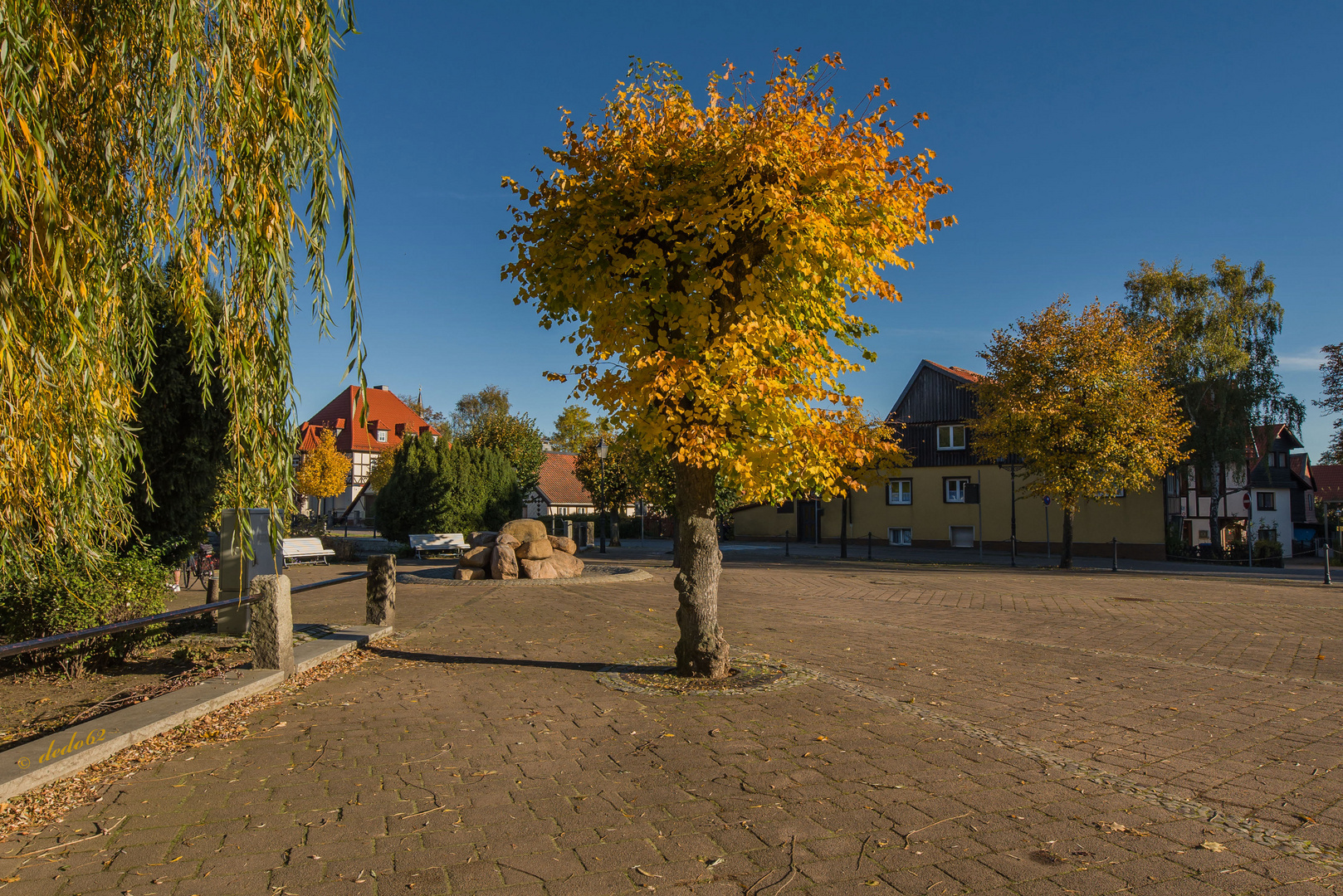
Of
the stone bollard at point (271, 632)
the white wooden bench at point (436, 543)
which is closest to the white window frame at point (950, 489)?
the white wooden bench at point (436, 543)

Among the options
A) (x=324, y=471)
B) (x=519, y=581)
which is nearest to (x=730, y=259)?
(x=519, y=581)

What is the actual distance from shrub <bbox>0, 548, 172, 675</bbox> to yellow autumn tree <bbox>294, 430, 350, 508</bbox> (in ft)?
113

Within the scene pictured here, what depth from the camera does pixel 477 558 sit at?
680 inches

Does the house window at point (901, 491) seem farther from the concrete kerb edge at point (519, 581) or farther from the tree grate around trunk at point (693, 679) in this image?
the tree grate around trunk at point (693, 679)

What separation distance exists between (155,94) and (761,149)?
417 centimetres

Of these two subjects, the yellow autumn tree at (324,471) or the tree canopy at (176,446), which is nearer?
the tree canopy at (176,446)

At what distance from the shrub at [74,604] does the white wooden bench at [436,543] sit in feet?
58.1

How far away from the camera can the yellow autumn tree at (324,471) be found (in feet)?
130

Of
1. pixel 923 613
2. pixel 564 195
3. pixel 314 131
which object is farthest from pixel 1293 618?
pixel 314 131

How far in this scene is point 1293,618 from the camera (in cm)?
1184

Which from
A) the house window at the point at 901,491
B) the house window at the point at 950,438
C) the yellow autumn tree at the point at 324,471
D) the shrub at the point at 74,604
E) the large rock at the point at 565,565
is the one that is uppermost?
the house window at the point at 950,438

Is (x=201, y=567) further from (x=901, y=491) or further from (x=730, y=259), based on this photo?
(x=901, y=491)

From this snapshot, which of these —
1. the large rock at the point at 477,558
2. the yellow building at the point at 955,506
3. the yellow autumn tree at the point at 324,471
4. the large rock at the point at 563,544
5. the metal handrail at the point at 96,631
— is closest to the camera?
the metal handrail at the point at 96,631

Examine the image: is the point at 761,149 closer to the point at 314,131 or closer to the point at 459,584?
the point at 314,131
